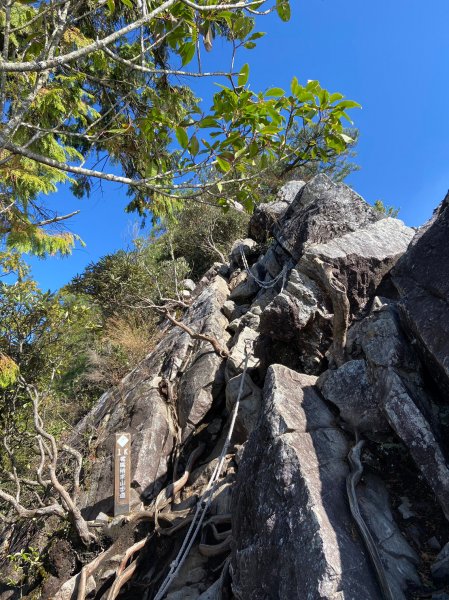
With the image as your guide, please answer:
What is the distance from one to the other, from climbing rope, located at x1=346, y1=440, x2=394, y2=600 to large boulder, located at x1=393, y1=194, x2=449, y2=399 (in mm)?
941

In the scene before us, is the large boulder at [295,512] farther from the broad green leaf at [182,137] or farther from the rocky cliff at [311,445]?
the broad green leaf at [182,137]

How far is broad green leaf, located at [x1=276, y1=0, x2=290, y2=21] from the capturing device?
2.79m

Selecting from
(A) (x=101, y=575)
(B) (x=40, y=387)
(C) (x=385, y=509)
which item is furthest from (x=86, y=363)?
(C) (x=385, y=509)

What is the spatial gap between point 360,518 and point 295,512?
45 cm

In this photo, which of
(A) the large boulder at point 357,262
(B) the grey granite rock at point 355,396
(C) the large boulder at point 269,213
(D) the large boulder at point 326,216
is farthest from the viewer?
(C) the large boulder at point 269,213

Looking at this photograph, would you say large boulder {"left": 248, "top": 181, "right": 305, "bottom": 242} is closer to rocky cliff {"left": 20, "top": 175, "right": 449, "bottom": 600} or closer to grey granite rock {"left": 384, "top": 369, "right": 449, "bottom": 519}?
rocky cliff {"left": 20, "top": 175, "right": 449, "bottom": 600}

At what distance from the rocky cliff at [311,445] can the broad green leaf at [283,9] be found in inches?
89.4

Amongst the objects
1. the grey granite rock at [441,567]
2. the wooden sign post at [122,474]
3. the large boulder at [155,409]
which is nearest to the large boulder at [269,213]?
the large boulder at [155,409]

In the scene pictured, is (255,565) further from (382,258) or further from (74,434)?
(74,434)

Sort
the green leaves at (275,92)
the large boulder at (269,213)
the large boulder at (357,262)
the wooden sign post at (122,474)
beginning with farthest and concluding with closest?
1. the large boulder at (269,213)
2. the wooden sign post at (122,474)
3. the large boulder at (357,262)
4. the green leaves at (275,92)

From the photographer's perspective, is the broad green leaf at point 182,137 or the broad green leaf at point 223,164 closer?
the broad green leaf at point 182,137

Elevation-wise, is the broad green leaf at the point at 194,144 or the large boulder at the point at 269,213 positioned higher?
the large boulder at the point at 269,213

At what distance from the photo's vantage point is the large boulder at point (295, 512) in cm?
253

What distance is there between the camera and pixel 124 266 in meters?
13.5
